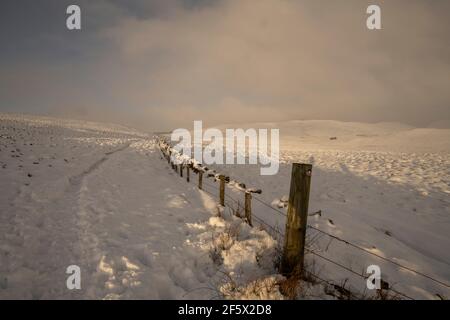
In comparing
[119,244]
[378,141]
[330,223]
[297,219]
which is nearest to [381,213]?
[330,223]

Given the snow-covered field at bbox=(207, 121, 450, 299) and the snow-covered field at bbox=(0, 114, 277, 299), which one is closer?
the snow-covered field at bbox=(0, 114, 277, 299)

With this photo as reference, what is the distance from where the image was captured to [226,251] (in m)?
4.55

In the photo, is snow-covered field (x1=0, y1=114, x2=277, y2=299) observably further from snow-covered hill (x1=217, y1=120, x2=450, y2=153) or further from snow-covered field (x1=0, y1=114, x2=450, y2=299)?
snow-covered hill (x1=217, y1=120, x2=450, y2=153)

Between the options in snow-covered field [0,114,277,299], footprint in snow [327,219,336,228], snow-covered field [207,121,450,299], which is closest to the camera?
snow-covered field [0,114,277,299]

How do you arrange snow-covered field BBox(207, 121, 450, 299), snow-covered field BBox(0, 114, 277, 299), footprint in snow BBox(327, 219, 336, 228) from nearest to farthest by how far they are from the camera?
snow-covered field BBox(0, 114, 277, 299) → snow-covered field BBox(207, 121, 450, 299) → footprint in snow BBox(327, 219, 336, 228)

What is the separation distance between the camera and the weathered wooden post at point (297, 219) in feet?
12.5

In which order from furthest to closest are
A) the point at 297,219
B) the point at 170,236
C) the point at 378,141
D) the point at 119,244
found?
the point at 378,141
the point at 170,236
the point at 119,244
the point at 297,219

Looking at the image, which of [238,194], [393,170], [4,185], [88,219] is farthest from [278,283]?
[393,170]

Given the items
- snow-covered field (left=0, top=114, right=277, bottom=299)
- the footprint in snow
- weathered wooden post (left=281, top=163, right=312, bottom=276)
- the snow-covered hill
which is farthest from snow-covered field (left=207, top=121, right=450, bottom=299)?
the snow-covered hill

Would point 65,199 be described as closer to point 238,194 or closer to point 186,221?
point 186,221

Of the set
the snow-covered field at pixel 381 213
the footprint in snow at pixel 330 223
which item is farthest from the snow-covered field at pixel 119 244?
the footprint in snow at pixel 330 223

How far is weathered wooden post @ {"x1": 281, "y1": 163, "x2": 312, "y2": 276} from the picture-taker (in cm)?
382

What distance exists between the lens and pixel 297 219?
3.86 meters

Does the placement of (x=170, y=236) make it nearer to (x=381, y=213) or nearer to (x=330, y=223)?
(x=330, y=223)
